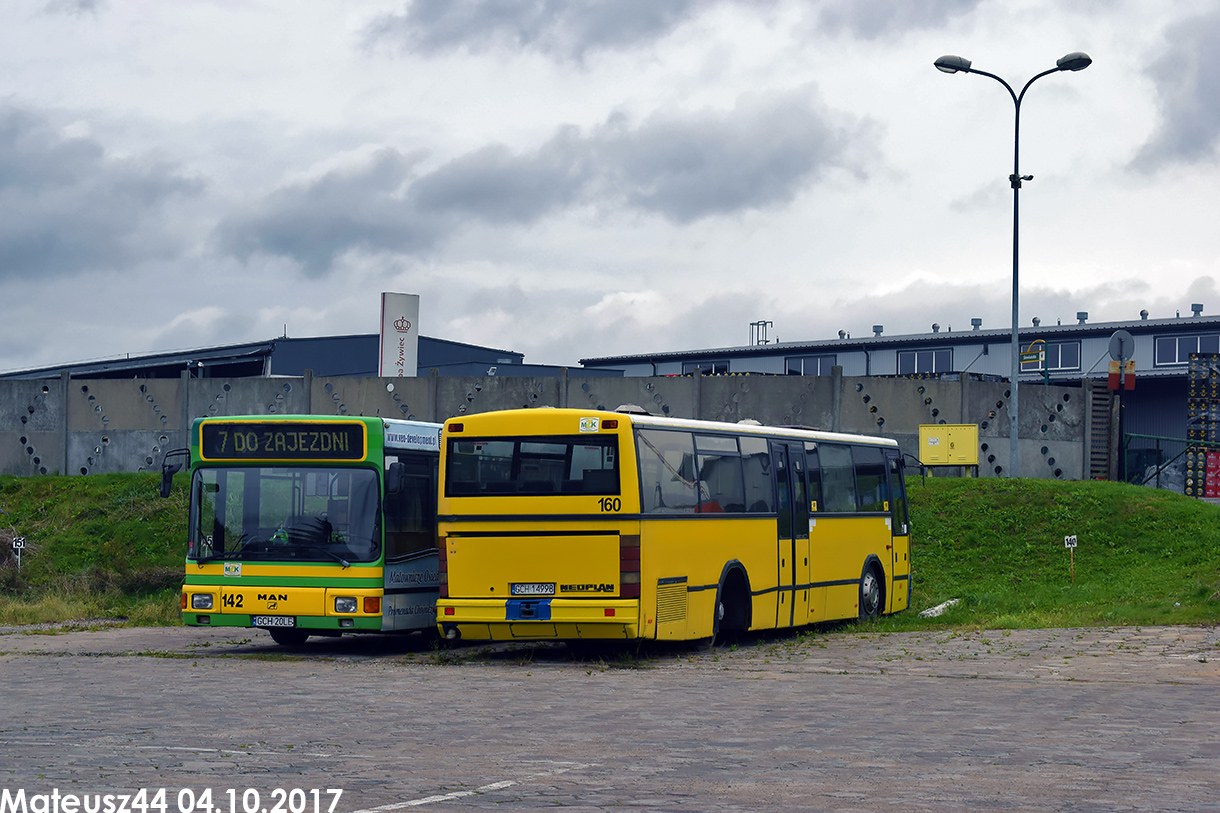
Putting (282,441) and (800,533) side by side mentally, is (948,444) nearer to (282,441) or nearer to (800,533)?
(800,533)

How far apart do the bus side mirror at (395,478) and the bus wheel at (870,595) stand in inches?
310

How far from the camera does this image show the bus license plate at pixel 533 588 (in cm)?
1655

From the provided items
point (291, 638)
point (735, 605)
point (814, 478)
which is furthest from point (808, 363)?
point (735, 605)

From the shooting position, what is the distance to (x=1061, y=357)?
73.3m

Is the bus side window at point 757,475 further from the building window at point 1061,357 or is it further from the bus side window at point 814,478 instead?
the building window at point 1061,357

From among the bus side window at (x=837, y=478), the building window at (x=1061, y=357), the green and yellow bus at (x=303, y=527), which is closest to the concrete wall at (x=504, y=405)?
the bus side window at (x=837, y=478)

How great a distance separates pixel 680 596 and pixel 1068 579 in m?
13.8

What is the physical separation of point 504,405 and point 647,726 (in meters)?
24.0

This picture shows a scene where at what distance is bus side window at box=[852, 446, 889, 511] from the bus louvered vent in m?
5.98

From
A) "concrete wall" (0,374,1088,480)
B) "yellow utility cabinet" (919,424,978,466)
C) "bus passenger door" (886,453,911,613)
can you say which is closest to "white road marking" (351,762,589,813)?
"bus passenger door" (886,453,911,613)

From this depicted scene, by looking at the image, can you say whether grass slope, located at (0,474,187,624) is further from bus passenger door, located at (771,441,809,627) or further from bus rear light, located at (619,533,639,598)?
bus rear light, located at (619,533,639,598)

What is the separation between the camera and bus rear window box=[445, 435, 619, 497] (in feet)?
54.0

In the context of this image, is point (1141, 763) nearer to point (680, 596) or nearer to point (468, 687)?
point (468, 687)

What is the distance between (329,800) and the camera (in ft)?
25.6
